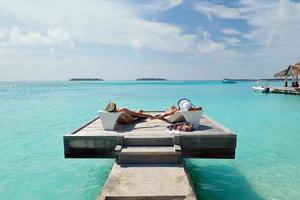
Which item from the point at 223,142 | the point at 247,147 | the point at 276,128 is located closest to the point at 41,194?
the point at 223,142

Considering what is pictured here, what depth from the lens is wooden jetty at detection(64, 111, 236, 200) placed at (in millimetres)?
3850

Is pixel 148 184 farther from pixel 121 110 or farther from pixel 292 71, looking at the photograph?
→ pixel 292 71

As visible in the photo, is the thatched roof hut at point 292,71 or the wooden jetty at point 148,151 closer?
the wooden jetty at point 148,151

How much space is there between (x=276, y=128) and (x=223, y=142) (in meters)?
9.95

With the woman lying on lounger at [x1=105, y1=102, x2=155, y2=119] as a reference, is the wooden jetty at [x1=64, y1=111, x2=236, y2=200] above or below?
below

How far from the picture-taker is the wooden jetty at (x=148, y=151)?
3850 mm

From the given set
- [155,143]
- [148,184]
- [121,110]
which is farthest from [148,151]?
[121,110]

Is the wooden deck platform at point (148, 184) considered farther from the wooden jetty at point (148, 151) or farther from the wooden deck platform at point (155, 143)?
the wooden deck platform at point (155, 143)

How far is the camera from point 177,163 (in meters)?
4.63

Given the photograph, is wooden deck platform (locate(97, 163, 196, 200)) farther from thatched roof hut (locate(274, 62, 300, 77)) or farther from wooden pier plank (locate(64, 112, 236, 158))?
thatched roof hut (locate(274, 62, 300, 77))

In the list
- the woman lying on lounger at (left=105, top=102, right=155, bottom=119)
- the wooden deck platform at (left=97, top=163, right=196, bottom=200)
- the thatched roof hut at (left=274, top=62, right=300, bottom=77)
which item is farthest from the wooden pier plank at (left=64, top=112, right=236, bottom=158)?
the thatched roof hut at (left=274, top=62, right=300, bottom=77)

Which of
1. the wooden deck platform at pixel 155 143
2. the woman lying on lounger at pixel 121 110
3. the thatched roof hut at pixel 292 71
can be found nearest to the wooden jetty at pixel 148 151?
the wooden deck platform at pixel 155 143

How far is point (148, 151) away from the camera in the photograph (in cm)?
470

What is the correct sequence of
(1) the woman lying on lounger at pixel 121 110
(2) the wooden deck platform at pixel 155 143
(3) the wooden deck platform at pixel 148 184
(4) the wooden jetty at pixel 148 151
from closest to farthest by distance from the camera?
1. (3) the wooden deck platform at pixel 148 184
2. (4) the wooden jetty at pixel 148 151
3. (2) the wooden deck platform at pixel 155 143
4. (1) the woman lying on lounger at pixel 121 110
